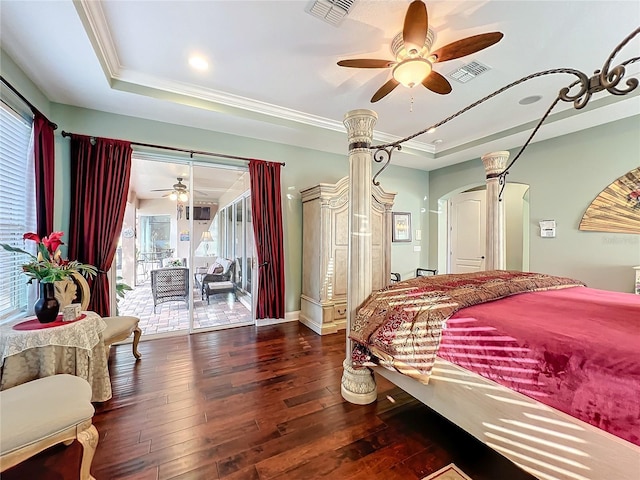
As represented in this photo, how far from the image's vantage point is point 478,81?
2.85 metres

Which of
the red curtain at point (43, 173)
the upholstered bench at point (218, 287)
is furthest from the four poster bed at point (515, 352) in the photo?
the upholstered bench at point (218, 287)

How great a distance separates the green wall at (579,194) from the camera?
10.5 feet

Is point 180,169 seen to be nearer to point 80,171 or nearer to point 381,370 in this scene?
point 80,171

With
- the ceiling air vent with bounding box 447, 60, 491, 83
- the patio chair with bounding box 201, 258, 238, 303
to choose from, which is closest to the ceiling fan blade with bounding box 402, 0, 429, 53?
the ceiling air vent with bounding box 447, 60, 491, 83

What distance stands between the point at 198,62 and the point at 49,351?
2.58 metres

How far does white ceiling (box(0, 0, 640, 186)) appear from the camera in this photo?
1955 millimetres

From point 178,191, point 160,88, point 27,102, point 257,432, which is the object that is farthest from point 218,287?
point 257,432

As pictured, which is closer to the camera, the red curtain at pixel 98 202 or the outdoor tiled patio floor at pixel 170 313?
the red curtain at pixel 98 202

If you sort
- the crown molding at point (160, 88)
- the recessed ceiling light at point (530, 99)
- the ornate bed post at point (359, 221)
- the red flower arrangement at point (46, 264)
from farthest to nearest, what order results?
the recessed ceiling light at point (530, 99)
the ornate bed post at point (359, 221)
the crown molding at point (160, 88)
the red flower arrangement at point (46, 264)

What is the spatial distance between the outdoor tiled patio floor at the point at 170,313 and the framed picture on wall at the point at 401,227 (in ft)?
10.1

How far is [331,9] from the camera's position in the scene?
195 centimetres

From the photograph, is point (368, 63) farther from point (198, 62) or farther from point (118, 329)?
point (118, 329)

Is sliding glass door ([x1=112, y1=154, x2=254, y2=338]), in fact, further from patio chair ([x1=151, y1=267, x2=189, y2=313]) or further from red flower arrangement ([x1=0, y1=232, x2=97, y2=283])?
red flower arrangement ([x1=0, y1=232, x2=97, y2=283])

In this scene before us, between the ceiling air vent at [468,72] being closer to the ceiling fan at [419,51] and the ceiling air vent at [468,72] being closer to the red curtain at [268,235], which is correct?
the ceiling fan at [419,51]
